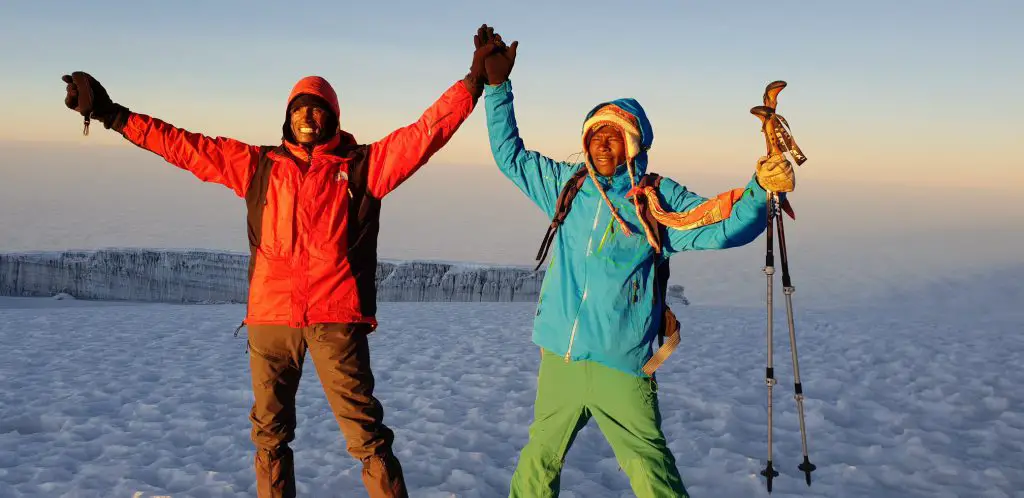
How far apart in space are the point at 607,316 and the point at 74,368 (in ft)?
23.0

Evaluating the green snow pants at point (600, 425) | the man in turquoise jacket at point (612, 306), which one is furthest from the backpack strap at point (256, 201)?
the green snow pants at point (600, 425)

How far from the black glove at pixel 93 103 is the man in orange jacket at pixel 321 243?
1.14ft

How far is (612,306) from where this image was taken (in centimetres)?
347

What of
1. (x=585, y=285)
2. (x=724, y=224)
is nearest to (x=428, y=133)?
(x=585, y=285)

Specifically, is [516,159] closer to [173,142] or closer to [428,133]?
[428,133]

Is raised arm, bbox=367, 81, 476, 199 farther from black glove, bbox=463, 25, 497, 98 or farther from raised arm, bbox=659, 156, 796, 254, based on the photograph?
raised arm, bbox=659, 156, 796, 254

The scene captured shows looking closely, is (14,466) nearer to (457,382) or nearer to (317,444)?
(317,444)

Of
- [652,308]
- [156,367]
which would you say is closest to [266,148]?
[652,308]

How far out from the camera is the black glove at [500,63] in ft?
12.2

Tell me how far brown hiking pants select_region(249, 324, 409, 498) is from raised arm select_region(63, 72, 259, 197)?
791mm


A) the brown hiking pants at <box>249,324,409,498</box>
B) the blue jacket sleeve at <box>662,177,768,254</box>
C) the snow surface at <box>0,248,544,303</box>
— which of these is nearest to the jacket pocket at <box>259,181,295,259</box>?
the brown hiking pants at <box>249,324,409,498</box>

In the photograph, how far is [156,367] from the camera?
8453 millimetres

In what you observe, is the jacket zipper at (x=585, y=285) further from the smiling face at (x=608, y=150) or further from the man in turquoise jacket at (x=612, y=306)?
the smiling face at (x=608, y=150)

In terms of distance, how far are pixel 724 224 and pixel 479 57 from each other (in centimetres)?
137
